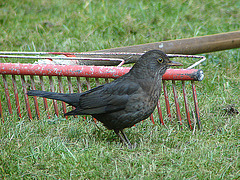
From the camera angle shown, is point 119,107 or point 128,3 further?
point 128,3

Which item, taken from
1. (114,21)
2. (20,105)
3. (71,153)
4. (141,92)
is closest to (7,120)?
(20,105)

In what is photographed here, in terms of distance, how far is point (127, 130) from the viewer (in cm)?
338

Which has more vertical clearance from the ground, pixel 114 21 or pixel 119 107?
pixel 114 21

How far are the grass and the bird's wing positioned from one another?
285 millimetres

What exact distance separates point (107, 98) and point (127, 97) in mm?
199

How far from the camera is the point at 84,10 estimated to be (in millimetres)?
6215

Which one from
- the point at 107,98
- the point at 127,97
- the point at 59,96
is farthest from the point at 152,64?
the point at 59,96

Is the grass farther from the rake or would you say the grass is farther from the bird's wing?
the bird's wing

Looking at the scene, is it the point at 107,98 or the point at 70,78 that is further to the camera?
the point at 70,78

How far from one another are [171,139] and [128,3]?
3.88m

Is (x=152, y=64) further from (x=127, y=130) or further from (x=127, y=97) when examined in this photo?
(x=127, y=130)

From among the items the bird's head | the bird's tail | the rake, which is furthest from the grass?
the bird's head

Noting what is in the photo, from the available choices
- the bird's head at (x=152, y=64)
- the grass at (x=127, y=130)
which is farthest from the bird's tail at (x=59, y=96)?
the bird's head at (x=152, y=64)

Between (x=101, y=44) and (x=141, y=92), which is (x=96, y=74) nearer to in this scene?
(x=141, y=92)
